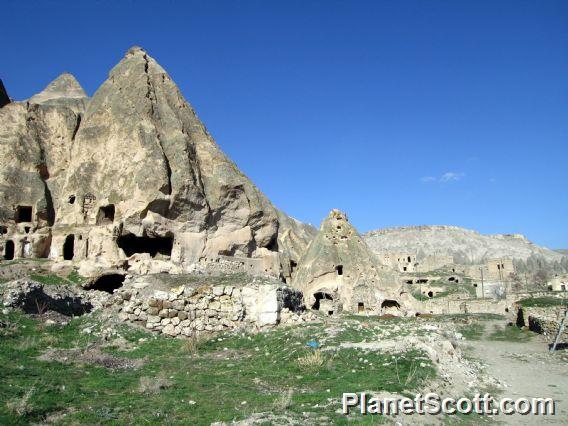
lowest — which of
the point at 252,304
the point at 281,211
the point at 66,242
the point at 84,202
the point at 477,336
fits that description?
the point at 477,336

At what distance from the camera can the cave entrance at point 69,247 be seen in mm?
23703

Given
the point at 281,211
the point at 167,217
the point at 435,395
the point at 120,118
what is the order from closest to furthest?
the point at 435,395 < the point at 167,217 < the point at 120,118 < the point at 281,211

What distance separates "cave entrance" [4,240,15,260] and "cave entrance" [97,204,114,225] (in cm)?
404

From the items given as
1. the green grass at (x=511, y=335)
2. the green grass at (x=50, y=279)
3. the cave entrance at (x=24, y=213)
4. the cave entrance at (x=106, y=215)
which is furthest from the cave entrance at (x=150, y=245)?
the green grass at (x=511, y=335)

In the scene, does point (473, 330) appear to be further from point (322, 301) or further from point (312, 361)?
point (312, 361)

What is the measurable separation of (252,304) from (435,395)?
6.33m

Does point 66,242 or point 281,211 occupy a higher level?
point 281,211

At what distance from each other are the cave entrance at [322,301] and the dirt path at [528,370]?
8687 mm

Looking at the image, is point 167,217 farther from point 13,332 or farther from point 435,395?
point 435,395

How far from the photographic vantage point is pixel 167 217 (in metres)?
23.9

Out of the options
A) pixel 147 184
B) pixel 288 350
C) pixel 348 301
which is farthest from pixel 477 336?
pixel 147 184

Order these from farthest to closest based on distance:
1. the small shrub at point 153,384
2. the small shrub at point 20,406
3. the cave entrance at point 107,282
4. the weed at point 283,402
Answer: the cave entrance at point 107,282
the small shrub at point 153,384
the weed at point 283,402
the small shrub at point 20,406

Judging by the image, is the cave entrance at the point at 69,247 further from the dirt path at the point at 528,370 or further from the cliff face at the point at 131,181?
the dirt path at the point at 528,370

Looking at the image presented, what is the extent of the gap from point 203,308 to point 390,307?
1627cm
